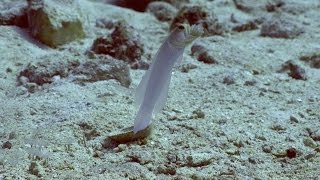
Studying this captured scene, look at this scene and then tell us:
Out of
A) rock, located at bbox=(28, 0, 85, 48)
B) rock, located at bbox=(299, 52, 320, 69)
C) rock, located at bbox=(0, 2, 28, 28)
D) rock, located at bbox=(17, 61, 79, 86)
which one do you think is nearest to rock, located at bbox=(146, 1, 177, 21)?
rock, located at bbox=(28, 0, 85, 48)

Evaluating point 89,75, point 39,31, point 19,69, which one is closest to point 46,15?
point 39,31

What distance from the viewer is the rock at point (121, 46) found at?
4.64m

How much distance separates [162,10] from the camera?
6328mm

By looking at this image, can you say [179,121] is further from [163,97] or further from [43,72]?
[43,72]

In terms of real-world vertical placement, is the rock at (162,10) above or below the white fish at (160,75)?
below

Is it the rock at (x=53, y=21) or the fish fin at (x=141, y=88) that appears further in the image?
the rock at (x=53, y=21)

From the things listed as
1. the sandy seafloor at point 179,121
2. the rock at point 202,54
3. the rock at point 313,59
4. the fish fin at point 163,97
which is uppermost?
the fish fin at point 163,97

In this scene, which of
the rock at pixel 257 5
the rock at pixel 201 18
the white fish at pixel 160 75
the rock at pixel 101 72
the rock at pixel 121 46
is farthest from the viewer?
the rock at pixel 257 5

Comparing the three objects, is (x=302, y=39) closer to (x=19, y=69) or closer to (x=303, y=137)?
(x=303, y=137)

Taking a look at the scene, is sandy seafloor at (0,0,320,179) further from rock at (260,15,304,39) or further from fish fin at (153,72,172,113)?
rock at (260,15,304,39)

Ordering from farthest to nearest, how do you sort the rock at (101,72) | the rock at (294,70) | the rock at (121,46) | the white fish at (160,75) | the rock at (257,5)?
the rock at (257,5)
the rock at (121,46)
the rock at (294,70)
the rock at (101,72)
the white fish at (160,75)

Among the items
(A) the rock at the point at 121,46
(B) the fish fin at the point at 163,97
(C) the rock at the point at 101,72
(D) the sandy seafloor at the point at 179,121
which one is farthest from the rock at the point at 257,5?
(B) the fish fin at the point at 163,97

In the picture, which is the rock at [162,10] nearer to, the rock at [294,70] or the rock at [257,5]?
the rock at [257,5]

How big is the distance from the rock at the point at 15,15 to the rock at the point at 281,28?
2665 millimetres
